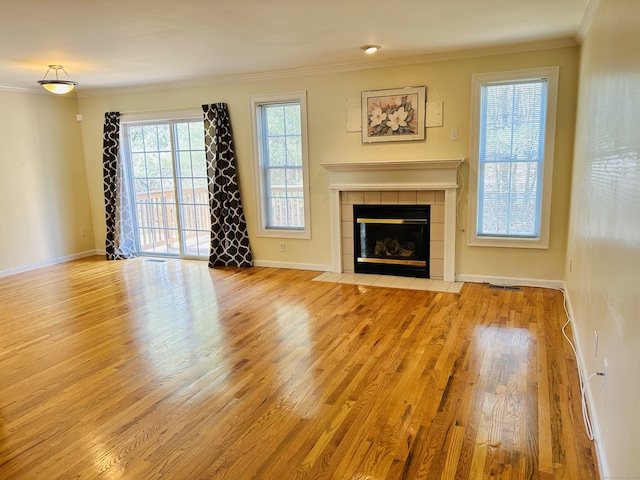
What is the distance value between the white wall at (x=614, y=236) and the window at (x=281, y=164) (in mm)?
3166

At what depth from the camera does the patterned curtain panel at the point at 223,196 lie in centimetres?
575

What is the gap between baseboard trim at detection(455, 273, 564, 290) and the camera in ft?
15.0

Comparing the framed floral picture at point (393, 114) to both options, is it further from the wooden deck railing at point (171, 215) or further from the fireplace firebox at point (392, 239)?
the wooden deck railing at point (171, 215)

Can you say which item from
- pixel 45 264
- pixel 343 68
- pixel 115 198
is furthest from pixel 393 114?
pixel 45 264

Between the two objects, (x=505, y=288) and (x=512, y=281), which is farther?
(x=512, y=281)

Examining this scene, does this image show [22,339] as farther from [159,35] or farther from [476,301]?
[476,301]

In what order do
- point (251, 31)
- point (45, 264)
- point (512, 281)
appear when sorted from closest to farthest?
point (251, 31), point (512, 281), point (45, 264)

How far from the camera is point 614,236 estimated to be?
1.96 meters

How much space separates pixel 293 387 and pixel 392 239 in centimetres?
286

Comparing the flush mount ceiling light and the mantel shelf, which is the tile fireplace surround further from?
the flush mount ceiling light

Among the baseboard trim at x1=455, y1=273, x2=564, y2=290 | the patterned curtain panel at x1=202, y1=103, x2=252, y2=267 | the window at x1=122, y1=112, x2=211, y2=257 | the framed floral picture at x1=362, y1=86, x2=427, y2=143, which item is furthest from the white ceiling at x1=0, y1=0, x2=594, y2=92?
the baseboard trim at x1=455, y1=273, x2=564, y2=290

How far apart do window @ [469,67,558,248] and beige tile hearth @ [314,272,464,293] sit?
0.58 meters

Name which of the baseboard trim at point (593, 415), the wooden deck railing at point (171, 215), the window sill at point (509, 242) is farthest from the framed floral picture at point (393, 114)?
the baseboard trim at point (593, 415)

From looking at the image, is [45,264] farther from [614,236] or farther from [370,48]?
[614,236]
